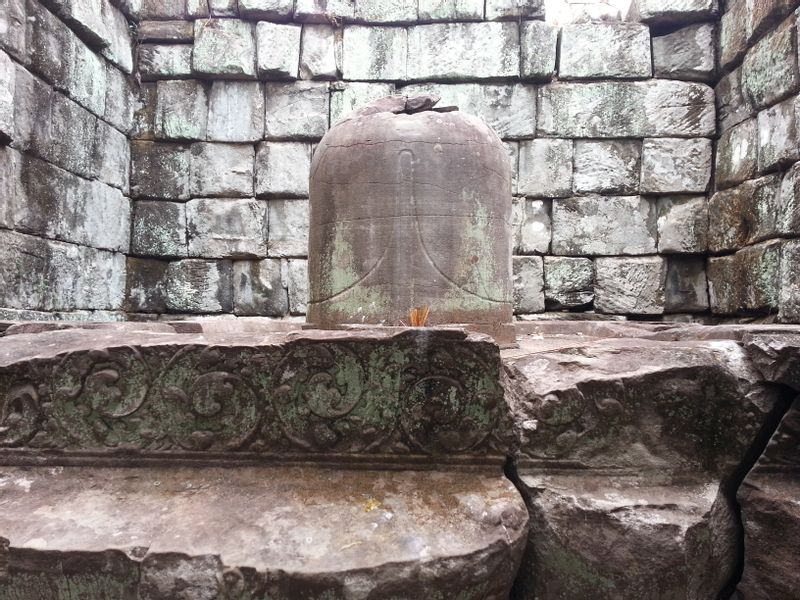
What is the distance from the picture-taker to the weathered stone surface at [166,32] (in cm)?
552

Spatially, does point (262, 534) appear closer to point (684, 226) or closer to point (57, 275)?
point (57, 275)

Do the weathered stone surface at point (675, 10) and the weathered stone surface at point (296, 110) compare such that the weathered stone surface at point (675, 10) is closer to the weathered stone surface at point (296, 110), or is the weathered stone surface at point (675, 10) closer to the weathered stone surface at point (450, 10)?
the weathered stone surface at point (450, 10)

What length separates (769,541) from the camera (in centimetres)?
152

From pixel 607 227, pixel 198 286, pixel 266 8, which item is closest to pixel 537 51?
pixel 607 227

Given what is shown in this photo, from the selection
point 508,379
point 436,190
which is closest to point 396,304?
point 436,190

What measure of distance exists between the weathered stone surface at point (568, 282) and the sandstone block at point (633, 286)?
131 mm

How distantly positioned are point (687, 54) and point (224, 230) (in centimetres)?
485

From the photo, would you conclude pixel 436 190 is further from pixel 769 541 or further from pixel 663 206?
pixel 663 206

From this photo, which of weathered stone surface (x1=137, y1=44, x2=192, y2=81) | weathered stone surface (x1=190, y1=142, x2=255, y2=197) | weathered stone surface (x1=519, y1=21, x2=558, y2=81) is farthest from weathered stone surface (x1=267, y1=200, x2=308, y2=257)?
weathered stone surface (x1=519, y1=21, x2=558, y2=81)

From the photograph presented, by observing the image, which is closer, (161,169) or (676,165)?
(676,165)

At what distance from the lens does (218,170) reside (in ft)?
18.3

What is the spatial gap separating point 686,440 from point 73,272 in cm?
472

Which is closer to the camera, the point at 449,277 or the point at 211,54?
the point at 449,277

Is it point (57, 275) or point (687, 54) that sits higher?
point (687, 54)
